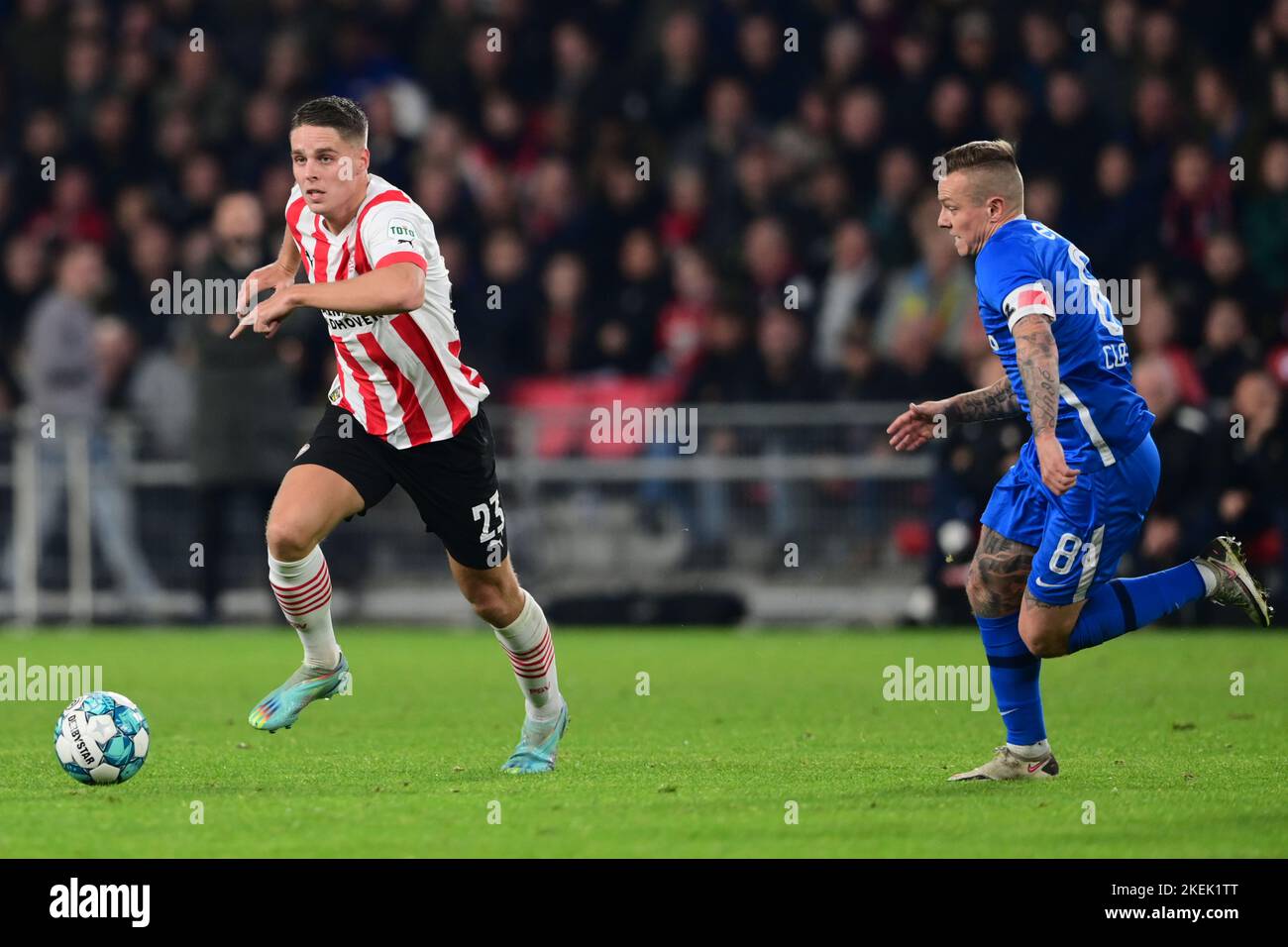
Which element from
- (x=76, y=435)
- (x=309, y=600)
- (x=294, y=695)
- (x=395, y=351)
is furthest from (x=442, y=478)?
(x=76, y=435)

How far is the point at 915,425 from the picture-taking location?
313 inches

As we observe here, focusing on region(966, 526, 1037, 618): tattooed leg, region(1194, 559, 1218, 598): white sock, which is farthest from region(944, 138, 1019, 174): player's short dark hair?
region(1194, 559, 1218, 598): white sock

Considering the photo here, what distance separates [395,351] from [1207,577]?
3016mm

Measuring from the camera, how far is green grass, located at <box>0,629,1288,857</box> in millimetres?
6301

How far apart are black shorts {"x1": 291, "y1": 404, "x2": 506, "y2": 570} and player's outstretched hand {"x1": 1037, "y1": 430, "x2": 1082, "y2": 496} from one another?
2.02m

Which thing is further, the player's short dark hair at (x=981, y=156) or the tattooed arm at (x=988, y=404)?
the tattooed arm at (x=988, y=404)

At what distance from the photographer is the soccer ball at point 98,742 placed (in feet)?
24.4

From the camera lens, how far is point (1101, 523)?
7.49m

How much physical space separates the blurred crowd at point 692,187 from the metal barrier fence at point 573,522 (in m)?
0.46

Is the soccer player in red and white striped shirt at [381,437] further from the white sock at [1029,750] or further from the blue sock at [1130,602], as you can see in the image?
the blue sock at [1130,602]

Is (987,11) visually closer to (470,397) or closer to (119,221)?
(119,221)

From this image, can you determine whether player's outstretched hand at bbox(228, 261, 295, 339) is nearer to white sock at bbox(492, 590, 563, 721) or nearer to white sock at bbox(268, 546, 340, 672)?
white sock at bbox(268, 546, 340, 672)

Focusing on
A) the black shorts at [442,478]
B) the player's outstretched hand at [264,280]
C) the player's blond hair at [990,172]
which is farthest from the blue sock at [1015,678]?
the player's outstretched hand at [264,280]
